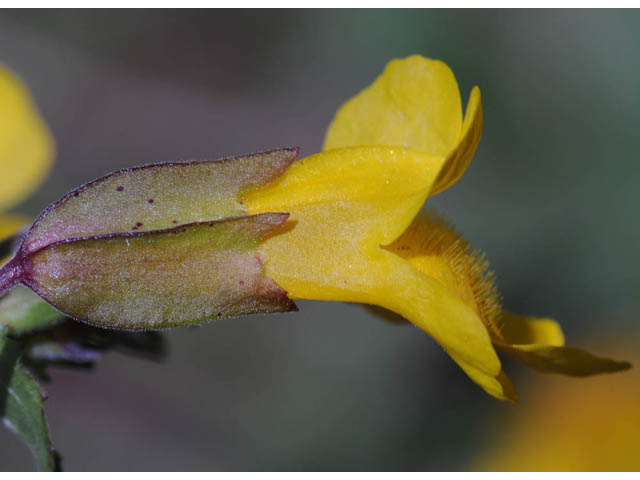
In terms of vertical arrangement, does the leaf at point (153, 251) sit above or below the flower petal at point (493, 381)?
above

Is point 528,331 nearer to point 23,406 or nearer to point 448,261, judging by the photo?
point 448,261

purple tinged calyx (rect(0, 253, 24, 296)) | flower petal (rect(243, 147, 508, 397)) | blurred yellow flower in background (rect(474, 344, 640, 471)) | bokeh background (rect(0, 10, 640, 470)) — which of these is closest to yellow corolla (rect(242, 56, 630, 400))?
flower petal (rect(243, 147, 508, 397))

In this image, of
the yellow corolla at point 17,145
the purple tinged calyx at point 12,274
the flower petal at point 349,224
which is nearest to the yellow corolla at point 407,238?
the flower petal at point 349,224

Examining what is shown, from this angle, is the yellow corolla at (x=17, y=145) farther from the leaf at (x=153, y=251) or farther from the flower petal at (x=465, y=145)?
the flower petal at (x=465, y=145)

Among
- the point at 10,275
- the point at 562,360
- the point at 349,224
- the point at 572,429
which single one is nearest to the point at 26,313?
the point at 10,275

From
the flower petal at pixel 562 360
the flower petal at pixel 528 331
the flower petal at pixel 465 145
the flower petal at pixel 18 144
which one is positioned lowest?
the flower petal at pixel 528 331

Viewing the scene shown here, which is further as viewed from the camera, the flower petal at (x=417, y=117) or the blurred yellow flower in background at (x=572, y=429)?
the blurred yellow flower in background at (x=572, y=429)

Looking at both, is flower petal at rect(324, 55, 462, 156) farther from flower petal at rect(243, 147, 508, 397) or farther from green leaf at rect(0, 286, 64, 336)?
green leaf at rect(0, 286, 64, 336)
